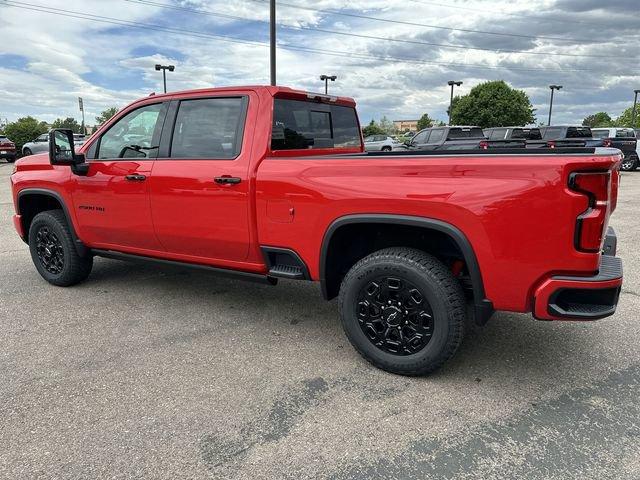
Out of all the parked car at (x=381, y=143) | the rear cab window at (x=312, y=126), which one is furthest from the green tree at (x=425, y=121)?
the rear cab window at (x=312, y=126)

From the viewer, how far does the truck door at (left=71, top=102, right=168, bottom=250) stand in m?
4.07

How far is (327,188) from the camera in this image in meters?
3.15

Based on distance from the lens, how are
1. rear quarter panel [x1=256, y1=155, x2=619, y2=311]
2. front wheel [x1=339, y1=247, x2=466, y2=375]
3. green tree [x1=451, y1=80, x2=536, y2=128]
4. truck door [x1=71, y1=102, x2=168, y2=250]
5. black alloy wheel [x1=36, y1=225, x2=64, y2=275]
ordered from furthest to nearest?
green tree [x1=451, y1=80, x2=536, y2=128]
black alloy wheel [x1=36, y1=225, x2=64, y2=275]
truck door [x1=71, y1=102, x2=168, y2=250]
front wheel [x1=339, y1=247, x2=466, y2=375]
rear quarter panel [x1=256, y1=155, x2=619, y2=311]

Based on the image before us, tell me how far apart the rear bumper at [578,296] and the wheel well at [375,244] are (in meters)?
0.54

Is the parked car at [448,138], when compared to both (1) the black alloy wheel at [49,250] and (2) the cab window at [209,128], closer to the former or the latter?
(1) the black alloy wheel at [49,250]

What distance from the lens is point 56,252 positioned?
494 cm

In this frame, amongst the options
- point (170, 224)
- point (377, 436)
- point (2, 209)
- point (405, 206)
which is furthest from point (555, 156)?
point (2, 209)

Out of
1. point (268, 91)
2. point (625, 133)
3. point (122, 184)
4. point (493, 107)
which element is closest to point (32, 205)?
point (122, 184)

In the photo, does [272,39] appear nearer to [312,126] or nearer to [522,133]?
[522,133]

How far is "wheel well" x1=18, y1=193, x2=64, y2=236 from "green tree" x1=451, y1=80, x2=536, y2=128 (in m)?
57.9

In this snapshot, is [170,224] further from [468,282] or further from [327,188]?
[468,282]

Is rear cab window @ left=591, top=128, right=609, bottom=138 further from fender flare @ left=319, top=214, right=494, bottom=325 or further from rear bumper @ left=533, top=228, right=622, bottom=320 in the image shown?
fender flare @ left=319, top=214, right=494, bottom=325

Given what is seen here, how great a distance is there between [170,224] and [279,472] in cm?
230

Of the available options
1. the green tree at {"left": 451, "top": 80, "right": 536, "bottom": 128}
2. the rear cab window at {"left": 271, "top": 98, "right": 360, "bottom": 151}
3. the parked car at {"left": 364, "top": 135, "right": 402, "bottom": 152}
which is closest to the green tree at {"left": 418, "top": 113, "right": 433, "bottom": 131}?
the green tree at {"left": 451, "top": 80, "right": 536, "bottom": 128}
